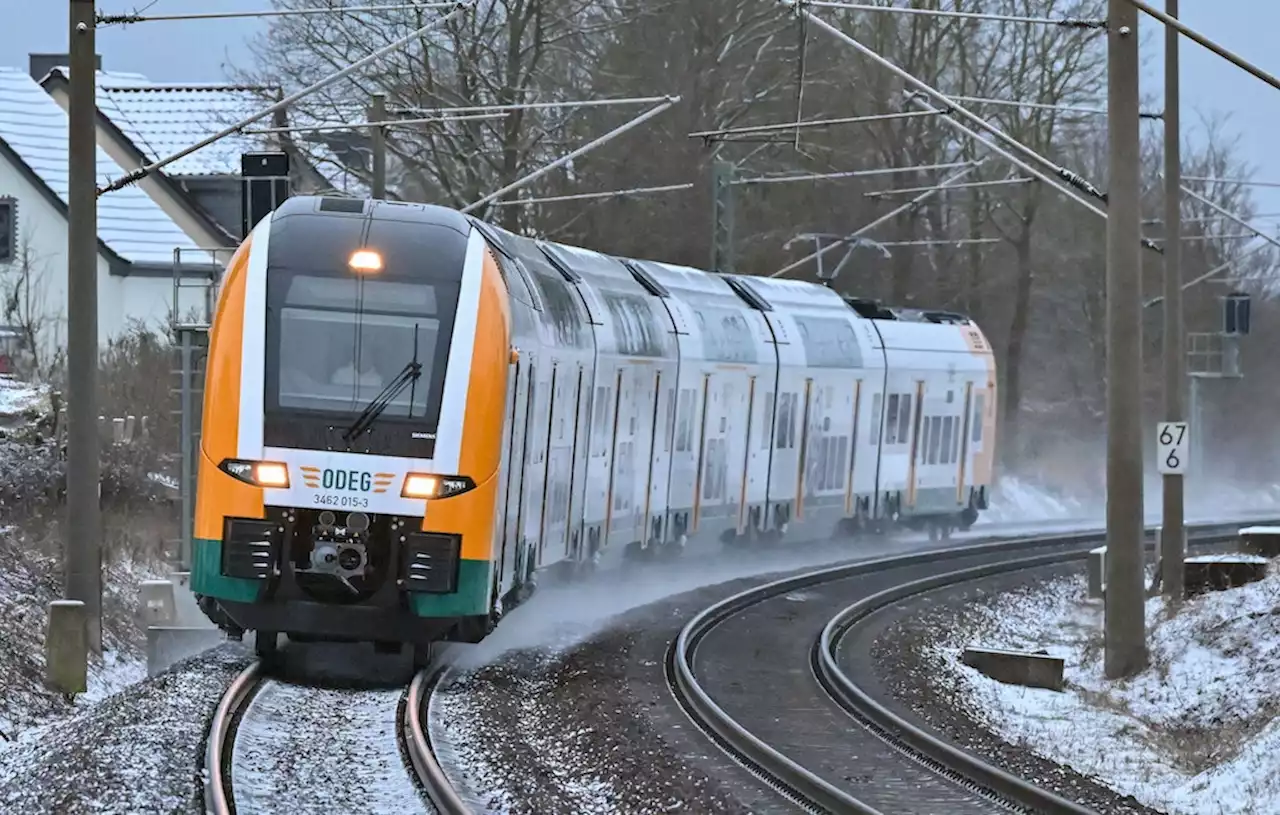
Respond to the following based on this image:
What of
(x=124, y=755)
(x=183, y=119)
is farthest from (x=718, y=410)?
(x=183, y=119)

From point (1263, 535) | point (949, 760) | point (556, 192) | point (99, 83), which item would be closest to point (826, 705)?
point (949, 760)

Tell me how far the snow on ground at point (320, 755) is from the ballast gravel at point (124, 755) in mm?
270

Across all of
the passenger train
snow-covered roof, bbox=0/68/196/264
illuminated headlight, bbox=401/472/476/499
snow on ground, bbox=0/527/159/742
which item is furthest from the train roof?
snow-covered roof, bbox=0/68/196/264

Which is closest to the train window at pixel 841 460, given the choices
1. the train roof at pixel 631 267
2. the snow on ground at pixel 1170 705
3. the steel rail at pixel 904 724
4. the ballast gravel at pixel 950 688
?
the train roof at pixel 631 267

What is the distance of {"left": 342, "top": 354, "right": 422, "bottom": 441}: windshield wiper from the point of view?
46.2ft

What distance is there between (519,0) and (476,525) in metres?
22.9

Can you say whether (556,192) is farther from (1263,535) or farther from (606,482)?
(606,482)

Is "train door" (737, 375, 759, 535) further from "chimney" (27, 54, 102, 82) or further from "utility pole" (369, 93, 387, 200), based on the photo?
"chimney" (27, 54, 102, 82)

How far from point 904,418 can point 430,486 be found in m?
20.6

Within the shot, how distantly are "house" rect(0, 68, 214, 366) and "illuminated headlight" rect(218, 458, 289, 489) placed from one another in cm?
2184

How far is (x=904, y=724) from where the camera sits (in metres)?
13.9

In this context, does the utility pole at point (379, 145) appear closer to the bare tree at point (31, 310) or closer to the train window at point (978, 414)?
the bare tree at point (31, 310)

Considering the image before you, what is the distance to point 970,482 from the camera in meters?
37.4

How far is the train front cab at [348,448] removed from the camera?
14.0 metres
